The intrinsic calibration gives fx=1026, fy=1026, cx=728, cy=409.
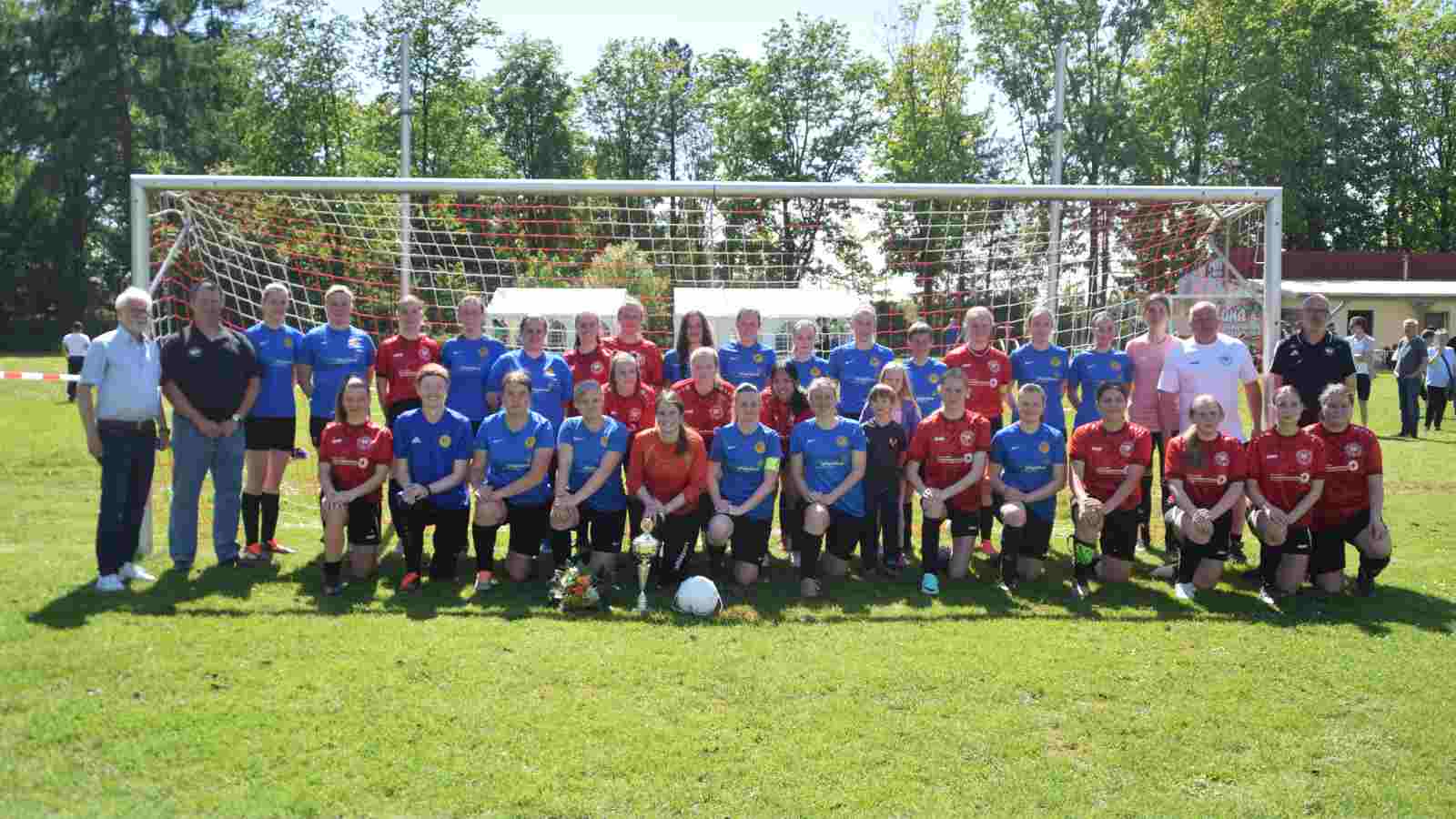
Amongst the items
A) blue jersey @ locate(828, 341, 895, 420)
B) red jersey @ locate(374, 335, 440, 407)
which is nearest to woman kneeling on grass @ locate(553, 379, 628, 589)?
red jersey @ locate(374, 335, 440, 407)

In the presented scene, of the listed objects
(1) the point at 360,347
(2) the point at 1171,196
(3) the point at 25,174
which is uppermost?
(3) the point at 25,174

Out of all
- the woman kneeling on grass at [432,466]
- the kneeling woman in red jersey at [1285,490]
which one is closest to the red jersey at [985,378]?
the kneeling woman in red jersey at [1285,490]

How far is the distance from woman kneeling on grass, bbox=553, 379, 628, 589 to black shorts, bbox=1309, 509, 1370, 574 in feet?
14.0

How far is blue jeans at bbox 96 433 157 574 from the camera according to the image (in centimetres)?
592

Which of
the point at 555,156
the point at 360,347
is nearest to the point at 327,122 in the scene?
the point at 555,156

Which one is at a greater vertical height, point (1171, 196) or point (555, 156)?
point (555, 156)

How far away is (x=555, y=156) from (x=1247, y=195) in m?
40.0

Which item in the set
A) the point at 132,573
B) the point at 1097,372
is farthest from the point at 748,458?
the point at 132,573

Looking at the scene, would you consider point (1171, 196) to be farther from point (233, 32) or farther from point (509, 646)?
point (233, 32)

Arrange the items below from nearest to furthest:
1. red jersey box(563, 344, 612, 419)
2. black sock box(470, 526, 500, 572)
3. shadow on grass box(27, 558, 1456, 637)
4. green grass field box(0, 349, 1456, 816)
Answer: green grass field box(0, 349, 1456, 816)
shadow on grass box(27, 558, 1456, 637)
black sock box(470, 526, 500, 572)
red jersey box(563, 344, 612, 419)

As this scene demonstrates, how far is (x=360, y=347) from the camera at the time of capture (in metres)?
6.93

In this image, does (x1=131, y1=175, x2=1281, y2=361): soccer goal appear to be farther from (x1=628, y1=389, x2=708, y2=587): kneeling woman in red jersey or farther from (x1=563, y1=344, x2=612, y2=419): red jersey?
(x1=628, y1=389, x2=708, y2=587): kneeling woman in red jersey

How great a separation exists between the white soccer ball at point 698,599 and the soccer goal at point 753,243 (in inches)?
110

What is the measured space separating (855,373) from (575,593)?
8.80 ft
